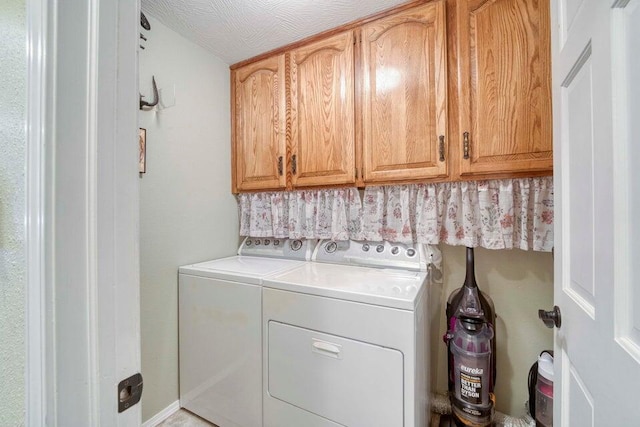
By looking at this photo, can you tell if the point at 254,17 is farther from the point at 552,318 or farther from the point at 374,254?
the point at 552,318

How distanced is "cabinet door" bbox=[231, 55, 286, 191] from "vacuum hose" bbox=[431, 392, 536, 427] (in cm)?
165

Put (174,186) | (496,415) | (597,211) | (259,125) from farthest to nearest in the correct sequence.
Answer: (259,125) → (174,186) → (496,415) → (597,211)

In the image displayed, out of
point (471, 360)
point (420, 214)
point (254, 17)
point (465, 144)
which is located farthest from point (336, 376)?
point (254, 17)

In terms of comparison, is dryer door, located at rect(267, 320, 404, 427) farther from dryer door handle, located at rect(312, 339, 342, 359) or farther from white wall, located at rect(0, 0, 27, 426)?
white wall, located at rect(0, 0, 27, 426)

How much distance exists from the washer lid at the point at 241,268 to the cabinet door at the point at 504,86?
119 cm

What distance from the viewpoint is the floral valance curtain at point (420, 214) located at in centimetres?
124

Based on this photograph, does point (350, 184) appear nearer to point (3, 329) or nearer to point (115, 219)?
point (115, 219)

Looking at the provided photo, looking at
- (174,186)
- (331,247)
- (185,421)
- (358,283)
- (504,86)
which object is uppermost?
(504,86)

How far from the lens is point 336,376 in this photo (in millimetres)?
1099

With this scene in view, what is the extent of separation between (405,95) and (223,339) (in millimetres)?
1716

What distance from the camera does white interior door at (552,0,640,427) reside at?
0.42 metres

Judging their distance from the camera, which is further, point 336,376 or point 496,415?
point 496,415

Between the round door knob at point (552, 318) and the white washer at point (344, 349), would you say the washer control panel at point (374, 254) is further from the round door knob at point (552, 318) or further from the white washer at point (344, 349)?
the round door knob at point (552, 318)

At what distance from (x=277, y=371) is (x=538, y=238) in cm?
143
